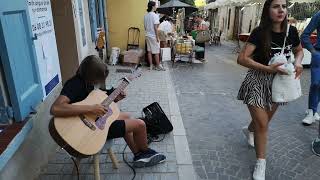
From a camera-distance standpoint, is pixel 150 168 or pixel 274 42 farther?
pixel 150 168

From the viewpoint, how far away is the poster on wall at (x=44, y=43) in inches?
121

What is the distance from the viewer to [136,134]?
315 centimetres

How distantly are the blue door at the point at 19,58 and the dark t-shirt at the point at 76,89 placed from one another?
37 cm

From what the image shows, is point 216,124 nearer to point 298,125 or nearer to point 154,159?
point 298,125

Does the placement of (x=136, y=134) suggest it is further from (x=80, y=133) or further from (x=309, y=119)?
(x=309, y=119)

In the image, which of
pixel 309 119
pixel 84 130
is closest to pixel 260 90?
pixel 84 130

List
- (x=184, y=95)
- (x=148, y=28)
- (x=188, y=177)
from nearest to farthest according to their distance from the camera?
(x=188, y=177), (x=184, y=95), (x=148, y=28)

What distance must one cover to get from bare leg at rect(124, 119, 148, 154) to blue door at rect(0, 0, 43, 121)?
0.94 metres

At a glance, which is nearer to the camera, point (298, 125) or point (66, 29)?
point (298, 125)

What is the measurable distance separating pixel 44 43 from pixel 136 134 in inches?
55.3

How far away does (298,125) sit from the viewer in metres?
4.56

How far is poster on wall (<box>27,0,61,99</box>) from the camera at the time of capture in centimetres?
308

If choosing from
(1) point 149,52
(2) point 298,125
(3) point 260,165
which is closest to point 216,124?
(2) point 298,125

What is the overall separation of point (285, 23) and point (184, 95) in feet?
10.9
